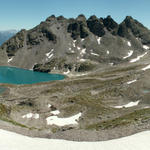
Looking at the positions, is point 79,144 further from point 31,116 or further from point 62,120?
point 31,116

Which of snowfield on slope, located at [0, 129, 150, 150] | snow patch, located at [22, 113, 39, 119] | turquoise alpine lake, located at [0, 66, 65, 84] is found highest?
snowfield on slope, located at [0, 129, 150, 150]

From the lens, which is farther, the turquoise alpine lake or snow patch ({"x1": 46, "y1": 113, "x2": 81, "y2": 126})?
the turquoise alpine lake

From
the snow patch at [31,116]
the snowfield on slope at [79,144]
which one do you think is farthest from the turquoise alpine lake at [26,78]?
the snowfield on slope at [79,144]

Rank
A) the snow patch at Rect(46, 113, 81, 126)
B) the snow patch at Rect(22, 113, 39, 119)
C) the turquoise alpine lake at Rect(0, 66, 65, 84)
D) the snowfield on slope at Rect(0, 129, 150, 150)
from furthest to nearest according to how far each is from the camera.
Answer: the turquoise alpine lake at Rect(0, 66, 65, 84) → the snow patch at Rect(22, 113, 39, 119) → the snow patch at Rect(46, 113, 81, 126) → the snowfield on slope at Rect(0, 129, 150, 150)

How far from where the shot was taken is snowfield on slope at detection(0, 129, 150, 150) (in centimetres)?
1723

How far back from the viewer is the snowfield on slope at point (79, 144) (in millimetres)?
17234

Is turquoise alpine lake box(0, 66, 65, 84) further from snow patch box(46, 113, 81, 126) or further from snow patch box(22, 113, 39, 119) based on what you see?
snow patch box(46, 113, 81, 126)

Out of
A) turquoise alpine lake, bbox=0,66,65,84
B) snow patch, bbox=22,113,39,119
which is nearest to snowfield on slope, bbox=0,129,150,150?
snow patch, bbox=22,113,39,119

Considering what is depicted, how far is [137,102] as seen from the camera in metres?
56.9

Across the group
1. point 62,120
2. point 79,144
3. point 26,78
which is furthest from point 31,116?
point 26,78

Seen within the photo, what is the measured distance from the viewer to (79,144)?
1942 centimetres

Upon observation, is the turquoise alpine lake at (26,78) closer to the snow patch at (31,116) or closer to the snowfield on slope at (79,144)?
the snow patch at (31,116)

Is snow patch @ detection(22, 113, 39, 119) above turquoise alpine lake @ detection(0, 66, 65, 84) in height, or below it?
below

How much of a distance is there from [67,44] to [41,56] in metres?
32.5
